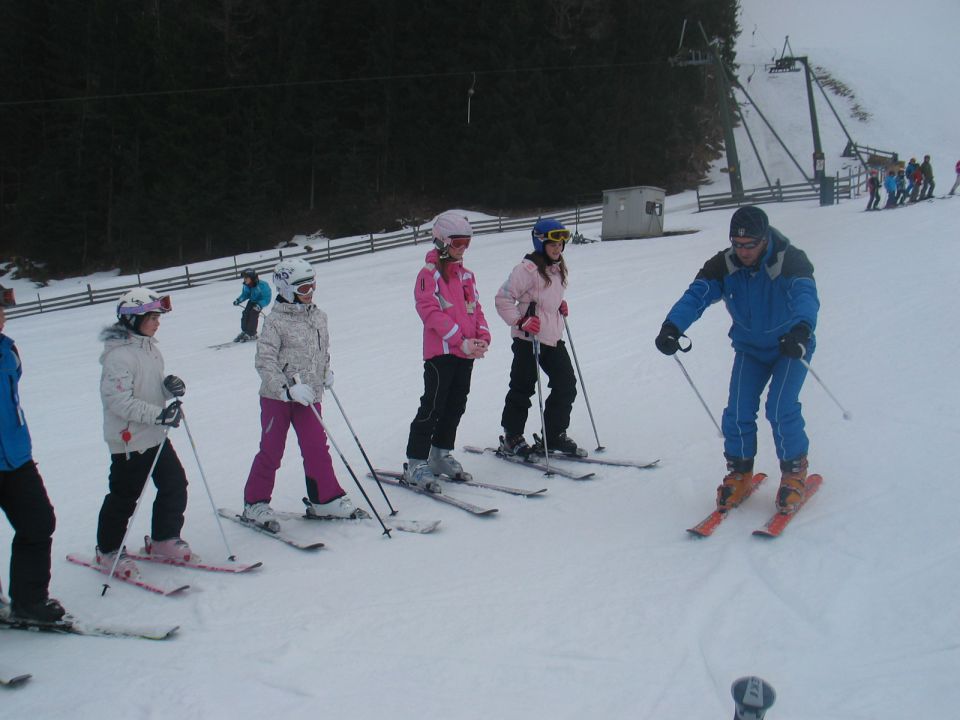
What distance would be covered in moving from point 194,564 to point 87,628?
2.63ft

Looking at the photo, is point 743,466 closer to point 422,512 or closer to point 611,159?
point 422,512

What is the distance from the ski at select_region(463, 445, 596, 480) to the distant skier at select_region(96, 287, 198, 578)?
8.32 feet

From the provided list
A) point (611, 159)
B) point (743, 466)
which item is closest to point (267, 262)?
point (611, 159)

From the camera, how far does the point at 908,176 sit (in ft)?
71.6

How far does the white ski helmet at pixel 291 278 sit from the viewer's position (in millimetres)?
4871

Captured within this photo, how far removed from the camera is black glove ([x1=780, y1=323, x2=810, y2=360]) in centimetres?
419

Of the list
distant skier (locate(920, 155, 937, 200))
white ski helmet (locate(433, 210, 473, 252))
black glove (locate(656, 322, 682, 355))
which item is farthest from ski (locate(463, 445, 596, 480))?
distant skier (locate(920, 155, 937, 200))

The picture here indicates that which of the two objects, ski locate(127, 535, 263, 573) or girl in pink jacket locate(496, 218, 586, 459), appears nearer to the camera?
ski locate(127, 535, 263, 573)

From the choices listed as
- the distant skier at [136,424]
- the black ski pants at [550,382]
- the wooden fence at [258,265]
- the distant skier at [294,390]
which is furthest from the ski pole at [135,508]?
the wooden fence at [258,265]

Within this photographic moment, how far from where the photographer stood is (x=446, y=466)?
19.2ft

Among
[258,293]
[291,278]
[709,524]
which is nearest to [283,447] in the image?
[291,278]

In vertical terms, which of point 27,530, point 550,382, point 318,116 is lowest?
point 27,530

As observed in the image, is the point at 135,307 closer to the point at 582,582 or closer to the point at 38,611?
the point at 38,611

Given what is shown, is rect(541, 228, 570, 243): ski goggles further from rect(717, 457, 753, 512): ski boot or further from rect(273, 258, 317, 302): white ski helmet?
rect(717, 457, 753, 512): ski boot
